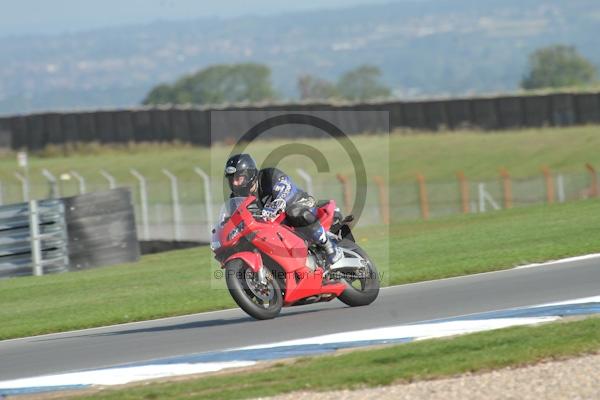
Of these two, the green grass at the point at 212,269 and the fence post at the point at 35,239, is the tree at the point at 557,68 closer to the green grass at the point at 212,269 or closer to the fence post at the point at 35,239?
the green grass at the point at 212,269

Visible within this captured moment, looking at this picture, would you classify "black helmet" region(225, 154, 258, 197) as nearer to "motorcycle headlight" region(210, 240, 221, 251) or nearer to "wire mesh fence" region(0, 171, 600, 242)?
Result: "motorcycle headlight" region(210, 240, 221, 251)

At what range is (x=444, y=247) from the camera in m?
18.2

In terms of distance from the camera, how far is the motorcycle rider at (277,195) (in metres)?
11.7

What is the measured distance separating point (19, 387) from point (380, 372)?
9.38 feet

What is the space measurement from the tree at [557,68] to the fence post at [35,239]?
124m

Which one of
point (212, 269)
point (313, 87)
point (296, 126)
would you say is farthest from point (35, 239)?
point (313, 87)

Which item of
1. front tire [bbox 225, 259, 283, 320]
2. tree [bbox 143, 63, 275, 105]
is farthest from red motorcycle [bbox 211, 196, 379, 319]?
tree [bbox 143, 63, 275, 105]

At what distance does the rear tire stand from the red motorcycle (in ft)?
0.09

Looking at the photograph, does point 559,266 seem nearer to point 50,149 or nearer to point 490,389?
point 490,389

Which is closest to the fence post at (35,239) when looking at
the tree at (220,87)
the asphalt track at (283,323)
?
the asphalt track at (283,323)

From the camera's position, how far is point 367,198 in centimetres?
2941

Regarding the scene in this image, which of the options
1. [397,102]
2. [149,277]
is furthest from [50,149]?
[149,277]

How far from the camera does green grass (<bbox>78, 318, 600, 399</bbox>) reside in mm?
8852

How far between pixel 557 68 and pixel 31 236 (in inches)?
5519
